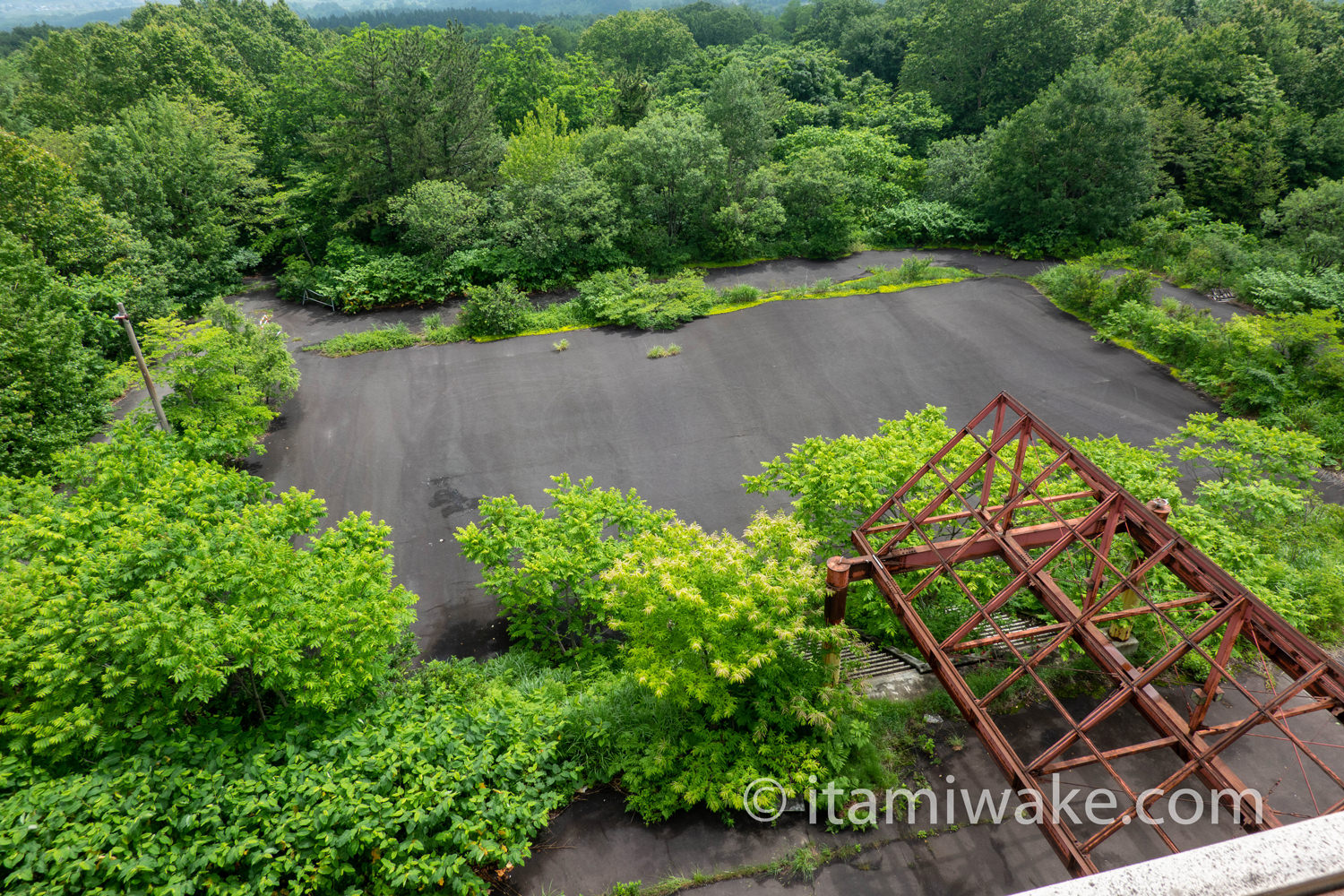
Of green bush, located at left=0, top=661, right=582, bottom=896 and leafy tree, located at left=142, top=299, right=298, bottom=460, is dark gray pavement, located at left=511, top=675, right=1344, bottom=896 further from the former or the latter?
leafy tree, located at left=142, top=299, right=298, bottom=460

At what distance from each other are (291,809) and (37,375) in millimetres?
14087

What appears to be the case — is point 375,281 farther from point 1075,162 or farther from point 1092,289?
point 1075,162

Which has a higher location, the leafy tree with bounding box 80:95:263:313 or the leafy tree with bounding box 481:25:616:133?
the leafy tree with bounding box 481:25:616:133

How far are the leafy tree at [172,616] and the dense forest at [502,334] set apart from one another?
62mm

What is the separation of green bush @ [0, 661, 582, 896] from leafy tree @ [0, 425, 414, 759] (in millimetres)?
527

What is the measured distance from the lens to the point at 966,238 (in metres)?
27.7

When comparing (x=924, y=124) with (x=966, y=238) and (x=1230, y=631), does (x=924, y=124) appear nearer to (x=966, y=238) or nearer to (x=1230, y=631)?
(x=966, y=238)

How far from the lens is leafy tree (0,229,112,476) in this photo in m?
14.4

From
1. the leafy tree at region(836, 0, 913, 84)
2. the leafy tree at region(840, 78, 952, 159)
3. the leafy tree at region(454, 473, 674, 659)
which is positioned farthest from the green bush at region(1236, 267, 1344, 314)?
the leafy tree at region(836, 0, 913, 84)

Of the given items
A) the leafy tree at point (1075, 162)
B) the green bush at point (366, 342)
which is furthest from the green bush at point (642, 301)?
the leafy tree at point (1075, 162)

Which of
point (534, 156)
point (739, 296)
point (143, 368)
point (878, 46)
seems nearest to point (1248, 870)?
point (143, 368)

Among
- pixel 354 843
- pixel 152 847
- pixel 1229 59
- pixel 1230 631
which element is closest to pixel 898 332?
pixel 1230 631

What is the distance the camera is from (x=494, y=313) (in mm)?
21266

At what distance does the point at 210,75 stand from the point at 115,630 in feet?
130
